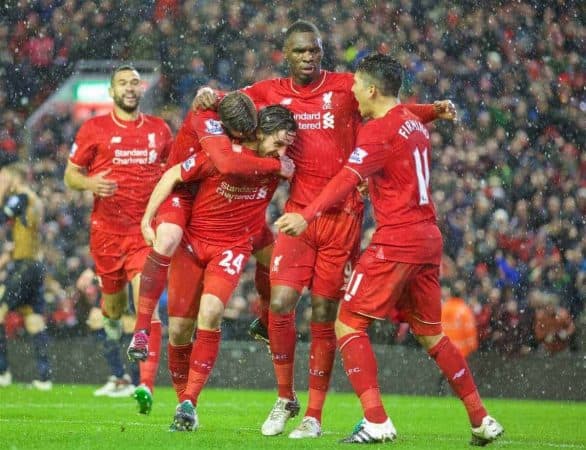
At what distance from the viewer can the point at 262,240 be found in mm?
→ 8578

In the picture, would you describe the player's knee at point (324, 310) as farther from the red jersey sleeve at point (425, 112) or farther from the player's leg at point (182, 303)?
the red jersey sleeve at point (425, 112)

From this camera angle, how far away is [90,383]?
13555 millimetres

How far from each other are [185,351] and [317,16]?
1086cm

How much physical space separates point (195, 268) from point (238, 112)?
1.11 meters

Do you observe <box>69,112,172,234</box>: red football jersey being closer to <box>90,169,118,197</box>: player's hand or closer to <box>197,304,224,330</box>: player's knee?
<box>90,169,118,197</box>: player's hand

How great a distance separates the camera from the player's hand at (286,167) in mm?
7809

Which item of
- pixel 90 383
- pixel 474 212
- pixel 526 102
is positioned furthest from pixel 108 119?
pixel 526 102

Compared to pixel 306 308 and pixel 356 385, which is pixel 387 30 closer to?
pixel 306 308

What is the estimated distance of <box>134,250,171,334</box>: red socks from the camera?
8.17 metres

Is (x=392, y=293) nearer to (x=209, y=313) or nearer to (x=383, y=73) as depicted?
(x=383, y=73)

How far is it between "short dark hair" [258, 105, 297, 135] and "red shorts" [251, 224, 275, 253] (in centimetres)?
93

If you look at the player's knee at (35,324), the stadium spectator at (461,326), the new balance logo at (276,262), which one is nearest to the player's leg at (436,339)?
the new balance logo at (276,262)

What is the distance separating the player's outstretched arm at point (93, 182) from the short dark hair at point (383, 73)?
3521mm

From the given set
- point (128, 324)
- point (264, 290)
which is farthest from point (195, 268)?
point (128, 324)
